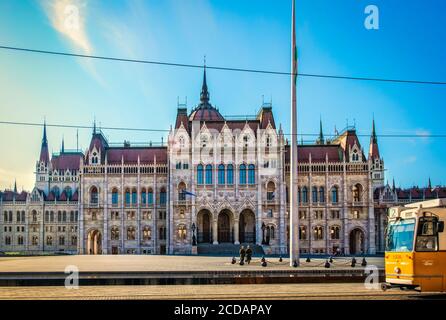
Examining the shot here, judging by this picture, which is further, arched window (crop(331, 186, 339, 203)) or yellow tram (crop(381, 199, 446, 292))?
arched window (crop(331, 186, 339, 203))

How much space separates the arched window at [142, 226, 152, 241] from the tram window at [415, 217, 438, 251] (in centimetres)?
5762

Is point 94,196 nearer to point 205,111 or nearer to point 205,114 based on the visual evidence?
point 205,114

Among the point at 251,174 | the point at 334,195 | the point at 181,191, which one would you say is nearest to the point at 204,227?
the point at 181,191

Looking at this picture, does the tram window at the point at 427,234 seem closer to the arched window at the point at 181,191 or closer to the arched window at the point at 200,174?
the arched window at the point at 200,174

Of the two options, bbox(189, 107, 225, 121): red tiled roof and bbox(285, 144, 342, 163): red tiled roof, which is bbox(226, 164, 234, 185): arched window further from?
bbox(189, 107, 225, 121): red tiled roof

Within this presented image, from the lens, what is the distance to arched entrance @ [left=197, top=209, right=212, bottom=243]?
6981 cm

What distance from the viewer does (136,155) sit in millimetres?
74312

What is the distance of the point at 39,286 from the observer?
20734 millimetres

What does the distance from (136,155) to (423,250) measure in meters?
61.2

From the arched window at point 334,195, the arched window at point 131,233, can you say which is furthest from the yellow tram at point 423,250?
the arched window at point 131,233

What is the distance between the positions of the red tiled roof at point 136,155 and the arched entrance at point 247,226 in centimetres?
1363

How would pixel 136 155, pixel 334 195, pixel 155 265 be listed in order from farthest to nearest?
pixel 136 155 → pixel 334 195 → pixel 155 265

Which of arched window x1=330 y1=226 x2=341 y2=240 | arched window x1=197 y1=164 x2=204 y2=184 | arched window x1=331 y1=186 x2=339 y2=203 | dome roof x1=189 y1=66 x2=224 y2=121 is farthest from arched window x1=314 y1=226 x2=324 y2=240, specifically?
dome roof x1=189 y1=66 x2=224 y2=121
